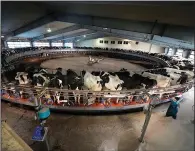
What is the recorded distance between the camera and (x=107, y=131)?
15.4 ft

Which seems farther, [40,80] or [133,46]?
[133,46]

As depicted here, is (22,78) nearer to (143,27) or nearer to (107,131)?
(107,131)

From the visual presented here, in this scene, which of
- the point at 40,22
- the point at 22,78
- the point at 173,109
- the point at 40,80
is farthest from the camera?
the point at 40,22

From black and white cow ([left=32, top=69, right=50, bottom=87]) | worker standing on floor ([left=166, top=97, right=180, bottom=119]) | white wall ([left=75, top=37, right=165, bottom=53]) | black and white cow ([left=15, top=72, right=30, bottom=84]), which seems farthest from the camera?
white wall ([left=75, top=37, right=165, bottom=53])

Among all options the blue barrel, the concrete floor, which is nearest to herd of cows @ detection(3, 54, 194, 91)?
the concrete floor

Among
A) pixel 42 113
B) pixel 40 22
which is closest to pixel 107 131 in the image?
pixel 42 113

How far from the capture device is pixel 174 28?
267 inches

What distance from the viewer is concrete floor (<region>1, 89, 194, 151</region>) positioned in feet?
13.4

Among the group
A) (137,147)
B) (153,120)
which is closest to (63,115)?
(137,147)

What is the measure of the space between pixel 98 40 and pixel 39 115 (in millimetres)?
23863

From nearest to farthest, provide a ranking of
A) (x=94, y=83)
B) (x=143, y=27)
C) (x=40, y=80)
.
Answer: (x=94, y=83) < (x=40, y=80) < (x=143, y=27)

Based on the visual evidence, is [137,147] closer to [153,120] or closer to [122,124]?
[122,124]

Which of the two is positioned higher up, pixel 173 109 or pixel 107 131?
pixel 173 109

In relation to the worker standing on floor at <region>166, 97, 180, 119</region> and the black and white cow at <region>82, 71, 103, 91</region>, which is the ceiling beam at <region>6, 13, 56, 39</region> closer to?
the black and white cow at <region>82, 71, 103, 91</region>
